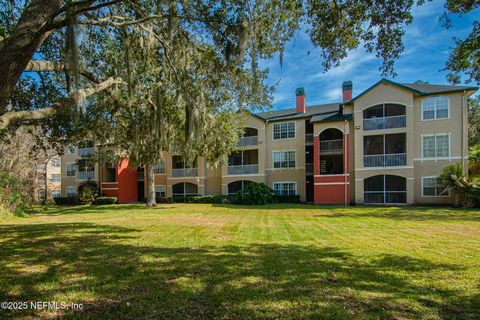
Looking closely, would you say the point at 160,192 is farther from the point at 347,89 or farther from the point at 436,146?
the point at 436,146

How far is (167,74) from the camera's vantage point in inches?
375

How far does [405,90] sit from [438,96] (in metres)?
2.22

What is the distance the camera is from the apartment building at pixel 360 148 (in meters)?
20.5

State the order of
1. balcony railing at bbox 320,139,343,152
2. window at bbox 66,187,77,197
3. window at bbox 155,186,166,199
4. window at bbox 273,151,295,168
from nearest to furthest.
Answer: balcony railing at bbox 320,139,343,152
window at bbox 273,151,295,168
window at bbox 155,186,166,199
window at bbox 66,187,77,197

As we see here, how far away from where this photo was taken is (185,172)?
99.2 ft

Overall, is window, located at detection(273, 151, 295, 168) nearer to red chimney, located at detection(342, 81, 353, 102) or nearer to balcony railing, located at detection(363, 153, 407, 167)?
balcony railing, located at detection(363, 153, 407, 167)

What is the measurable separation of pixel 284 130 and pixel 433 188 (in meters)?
12.4

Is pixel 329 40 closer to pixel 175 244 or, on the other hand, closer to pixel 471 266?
pixel 471 266

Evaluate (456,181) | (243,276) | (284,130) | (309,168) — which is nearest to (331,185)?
(309,168)

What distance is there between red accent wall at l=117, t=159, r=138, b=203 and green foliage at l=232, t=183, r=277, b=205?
45.7 ft

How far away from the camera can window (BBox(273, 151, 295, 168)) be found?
1026 inches

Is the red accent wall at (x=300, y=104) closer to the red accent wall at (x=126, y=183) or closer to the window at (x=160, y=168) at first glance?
the window at (x=160, y=168)

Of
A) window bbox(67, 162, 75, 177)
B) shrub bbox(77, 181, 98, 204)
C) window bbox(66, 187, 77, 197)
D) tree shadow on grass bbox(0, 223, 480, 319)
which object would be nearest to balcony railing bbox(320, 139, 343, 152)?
tree shadow on grass bbox(0, 223, 480, 319)

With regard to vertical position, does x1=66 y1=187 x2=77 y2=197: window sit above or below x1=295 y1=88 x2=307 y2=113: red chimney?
below
